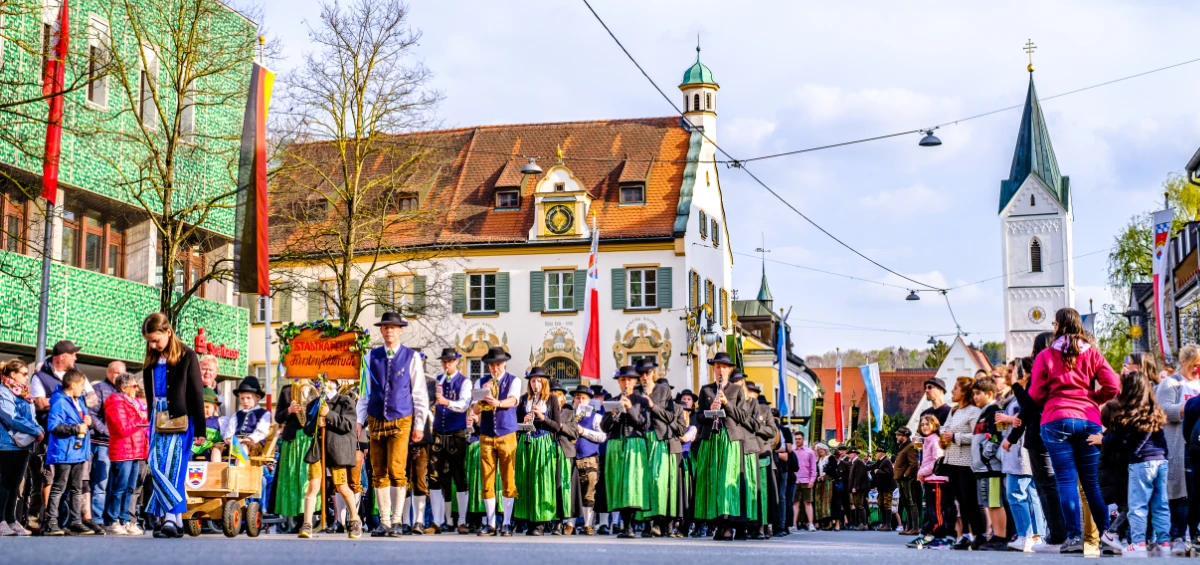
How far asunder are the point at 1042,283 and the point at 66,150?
91.6 m

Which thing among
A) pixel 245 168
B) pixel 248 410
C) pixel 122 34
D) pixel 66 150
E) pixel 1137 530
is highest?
pixel 122 34

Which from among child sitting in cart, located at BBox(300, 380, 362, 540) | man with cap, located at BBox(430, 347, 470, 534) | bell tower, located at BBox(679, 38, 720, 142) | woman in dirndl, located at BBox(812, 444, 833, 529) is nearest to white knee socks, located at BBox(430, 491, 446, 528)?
man with cap, located at BBox(430, 347, 470, 534)

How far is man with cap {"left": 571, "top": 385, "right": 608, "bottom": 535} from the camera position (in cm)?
1839

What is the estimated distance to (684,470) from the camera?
18.5m

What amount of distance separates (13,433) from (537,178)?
1756 inches

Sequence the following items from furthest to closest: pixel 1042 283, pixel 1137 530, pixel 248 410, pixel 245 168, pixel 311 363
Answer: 1. pixel 1042 283
2. pixel 248 410
3. pixel 311 363
4. pixel 245 168
5. pixel 1137 530

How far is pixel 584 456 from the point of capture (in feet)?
61.0

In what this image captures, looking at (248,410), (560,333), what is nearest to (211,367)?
(248,410)

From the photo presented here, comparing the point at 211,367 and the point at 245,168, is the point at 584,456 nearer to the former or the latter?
the point at 211,367

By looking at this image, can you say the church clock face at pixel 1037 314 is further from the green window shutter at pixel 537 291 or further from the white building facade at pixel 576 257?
the green window shutter at pixel 537 291

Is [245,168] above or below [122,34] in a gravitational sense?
below

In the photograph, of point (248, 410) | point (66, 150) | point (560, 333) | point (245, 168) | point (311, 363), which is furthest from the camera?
point (560, 333)

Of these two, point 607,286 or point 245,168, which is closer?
point 245,168

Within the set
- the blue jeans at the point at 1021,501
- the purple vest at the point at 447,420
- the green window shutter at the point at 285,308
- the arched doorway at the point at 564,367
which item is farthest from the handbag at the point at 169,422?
the green window shutter at the point at 285,308
